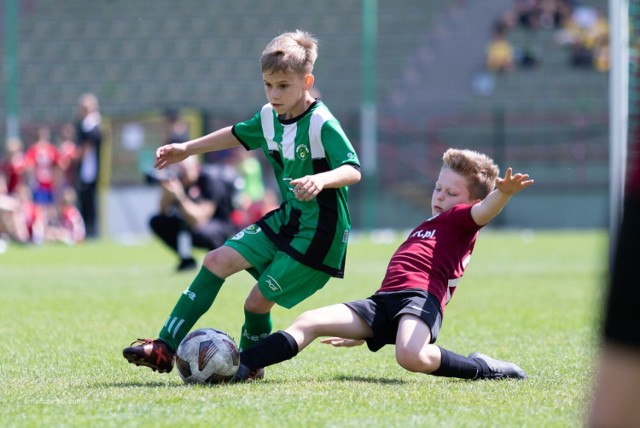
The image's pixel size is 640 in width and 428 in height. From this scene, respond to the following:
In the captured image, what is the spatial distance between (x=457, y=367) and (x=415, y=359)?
0.82 ft

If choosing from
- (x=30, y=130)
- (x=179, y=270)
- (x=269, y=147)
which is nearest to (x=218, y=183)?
(x=179, y=270)

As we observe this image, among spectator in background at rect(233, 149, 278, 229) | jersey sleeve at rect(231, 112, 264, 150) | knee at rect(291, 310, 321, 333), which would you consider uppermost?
jersey sleeve at rect(231, 112, 264, 150)

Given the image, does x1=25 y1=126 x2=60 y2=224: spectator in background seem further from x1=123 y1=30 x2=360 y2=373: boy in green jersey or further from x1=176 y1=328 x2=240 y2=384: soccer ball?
x1=176 y1=328 x2=240 y2=384: soccer ball

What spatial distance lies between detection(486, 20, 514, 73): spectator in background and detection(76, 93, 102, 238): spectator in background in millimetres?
9428

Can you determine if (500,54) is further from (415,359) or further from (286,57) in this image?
(415,359)

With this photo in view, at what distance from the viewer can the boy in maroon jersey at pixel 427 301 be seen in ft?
15.3

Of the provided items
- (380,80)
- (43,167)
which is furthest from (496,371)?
(380,80)

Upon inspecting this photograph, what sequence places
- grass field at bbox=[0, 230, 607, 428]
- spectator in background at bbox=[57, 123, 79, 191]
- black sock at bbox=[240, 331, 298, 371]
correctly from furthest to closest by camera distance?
1. spectator in background at bbox=[57, 123, 79, 191]
2. black sock at bbox=[240, 331, 298, 371]
3. grass field at bbox=[0, 230, 607, 428]

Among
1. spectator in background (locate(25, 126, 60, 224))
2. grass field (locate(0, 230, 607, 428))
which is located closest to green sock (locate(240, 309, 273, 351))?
grass field (locate(0, 230, 607, 428))

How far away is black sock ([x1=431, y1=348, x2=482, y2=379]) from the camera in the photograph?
4.72 meters

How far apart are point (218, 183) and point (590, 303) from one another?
4788mm

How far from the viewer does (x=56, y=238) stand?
20500 millimetres

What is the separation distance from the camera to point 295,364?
548cm

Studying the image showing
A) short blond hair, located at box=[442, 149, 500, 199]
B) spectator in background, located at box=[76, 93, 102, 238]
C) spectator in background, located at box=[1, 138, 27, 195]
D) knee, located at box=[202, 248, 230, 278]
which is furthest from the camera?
spectator in background, located at box=[1, 138, 27, 195]
